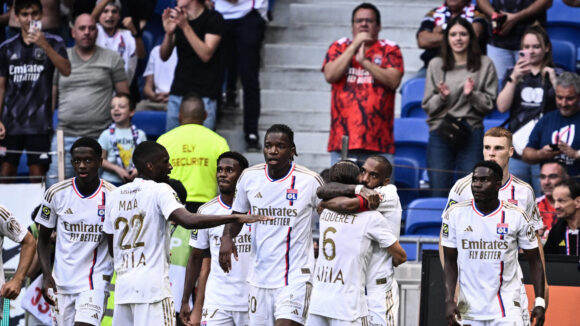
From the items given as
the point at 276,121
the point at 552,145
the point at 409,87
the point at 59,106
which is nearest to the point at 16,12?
the point at 59,106

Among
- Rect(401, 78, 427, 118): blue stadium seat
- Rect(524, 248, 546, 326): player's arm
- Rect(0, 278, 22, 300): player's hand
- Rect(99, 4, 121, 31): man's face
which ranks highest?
Rect(99, 4, 121, 31): man's face

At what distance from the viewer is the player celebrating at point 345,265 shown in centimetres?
874

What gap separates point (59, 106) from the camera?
13.6m

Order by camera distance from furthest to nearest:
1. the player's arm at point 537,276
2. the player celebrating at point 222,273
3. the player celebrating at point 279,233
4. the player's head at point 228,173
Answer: the player's head at point 228,173 < the player celebrating at point 222,273 < the player celebrating at point 279,233 < the player's arm at point 537,276

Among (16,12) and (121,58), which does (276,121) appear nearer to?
(121,58)

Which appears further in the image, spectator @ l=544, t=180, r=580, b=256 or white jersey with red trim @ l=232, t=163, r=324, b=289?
spectator @ l=544, t=180, r=580, b=256

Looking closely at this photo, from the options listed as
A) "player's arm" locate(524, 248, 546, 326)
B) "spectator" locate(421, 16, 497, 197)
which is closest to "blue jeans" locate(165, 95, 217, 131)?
"spectator" locate(421, 16, 497, 197)

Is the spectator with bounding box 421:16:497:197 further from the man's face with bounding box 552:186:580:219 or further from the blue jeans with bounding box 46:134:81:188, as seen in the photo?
the blue jeans with bounding box 46:134:81:188

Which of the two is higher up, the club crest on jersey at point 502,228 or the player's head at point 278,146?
the player's head at point 278,146

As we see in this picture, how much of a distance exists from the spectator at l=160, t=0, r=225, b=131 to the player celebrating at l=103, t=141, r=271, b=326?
426 centimetres

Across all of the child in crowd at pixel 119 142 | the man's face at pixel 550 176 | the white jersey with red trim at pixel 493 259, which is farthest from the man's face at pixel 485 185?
the child in crowd at pixel 119 142

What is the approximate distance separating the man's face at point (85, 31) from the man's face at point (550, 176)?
5.76m

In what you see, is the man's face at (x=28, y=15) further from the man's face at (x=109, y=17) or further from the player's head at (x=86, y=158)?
the player's head at (x=86, y=158)

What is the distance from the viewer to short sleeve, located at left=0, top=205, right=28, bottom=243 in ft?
28.5
